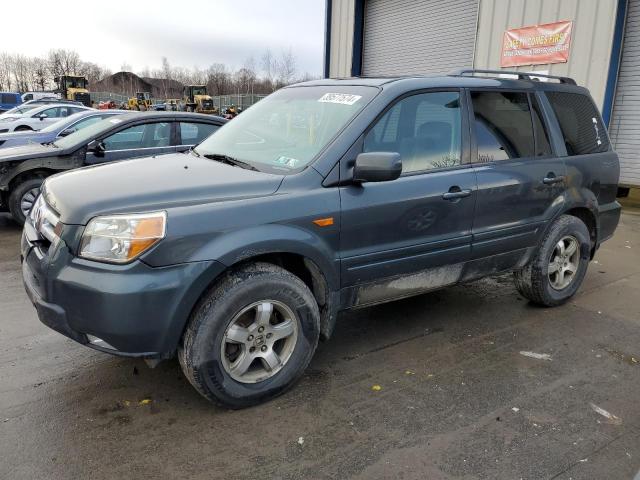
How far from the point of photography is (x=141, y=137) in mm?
7242

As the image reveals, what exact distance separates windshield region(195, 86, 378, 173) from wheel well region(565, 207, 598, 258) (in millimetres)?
2370

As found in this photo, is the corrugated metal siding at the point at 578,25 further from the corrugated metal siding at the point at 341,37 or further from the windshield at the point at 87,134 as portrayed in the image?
the windshield at the point at 87,134

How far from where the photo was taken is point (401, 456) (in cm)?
256

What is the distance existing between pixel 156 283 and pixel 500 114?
2.86m

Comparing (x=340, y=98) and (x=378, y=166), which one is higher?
(x=340, y=98)

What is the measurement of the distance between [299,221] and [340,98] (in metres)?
1.05

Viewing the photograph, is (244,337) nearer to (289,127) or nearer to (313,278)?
(313,278)

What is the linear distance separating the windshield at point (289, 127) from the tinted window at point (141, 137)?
362 cm

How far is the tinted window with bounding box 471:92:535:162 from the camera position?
3.81 m

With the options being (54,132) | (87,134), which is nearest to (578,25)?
(87,134)

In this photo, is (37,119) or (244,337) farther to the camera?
(37,119)

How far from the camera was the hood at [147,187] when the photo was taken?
8.66 ft

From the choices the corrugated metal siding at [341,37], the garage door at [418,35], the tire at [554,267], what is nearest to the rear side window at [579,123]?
the tire at [554,267]

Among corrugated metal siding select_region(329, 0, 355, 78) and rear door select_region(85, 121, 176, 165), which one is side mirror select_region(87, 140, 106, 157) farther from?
corrugated metal siding select_region(329, 0, 355, 78)
